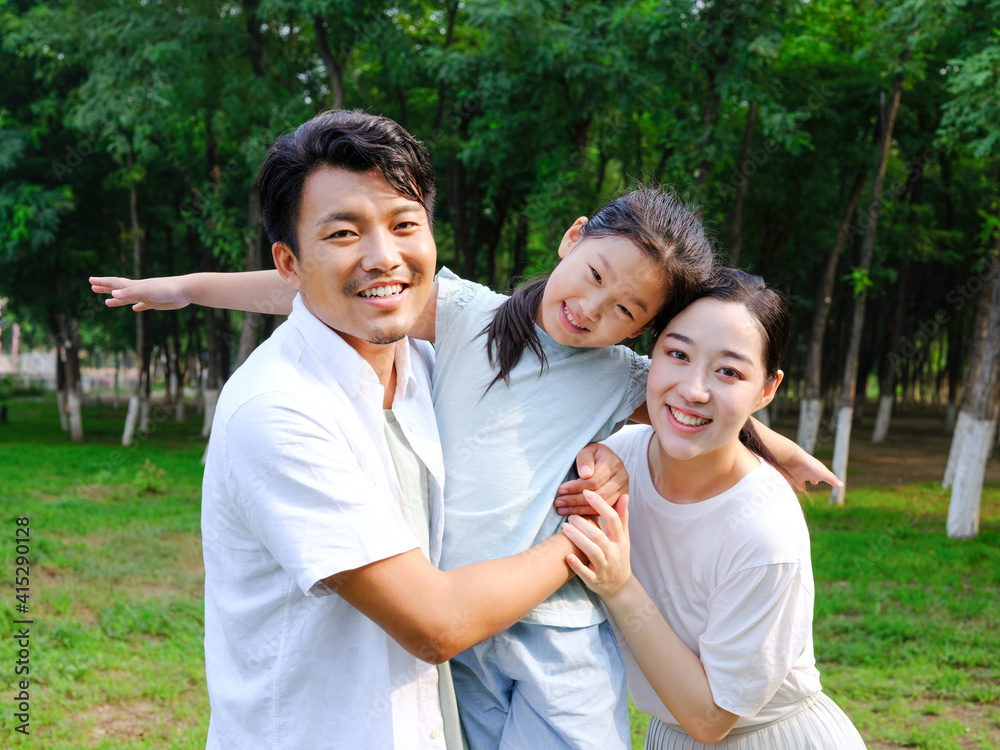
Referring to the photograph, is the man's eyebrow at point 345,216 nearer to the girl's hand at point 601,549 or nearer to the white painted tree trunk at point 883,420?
the girl's hand at point 601,549

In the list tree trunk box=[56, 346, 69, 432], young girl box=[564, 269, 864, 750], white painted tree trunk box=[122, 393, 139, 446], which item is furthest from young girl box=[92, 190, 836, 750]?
tree trunk box=[56, 346, 69, 432]

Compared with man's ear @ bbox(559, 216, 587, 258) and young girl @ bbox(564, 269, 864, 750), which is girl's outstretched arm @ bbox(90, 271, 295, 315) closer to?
man's ear @ bbox(559, 216, 587, 258)

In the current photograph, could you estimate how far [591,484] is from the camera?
6.90 ft

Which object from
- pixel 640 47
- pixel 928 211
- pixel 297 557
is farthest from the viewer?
pixel 928 211

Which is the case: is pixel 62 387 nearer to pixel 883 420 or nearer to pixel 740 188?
pixel 740 188

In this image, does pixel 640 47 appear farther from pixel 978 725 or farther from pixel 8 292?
pixel 8 292

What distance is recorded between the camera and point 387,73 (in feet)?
54.6

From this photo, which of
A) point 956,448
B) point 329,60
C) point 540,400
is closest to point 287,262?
point 540,400

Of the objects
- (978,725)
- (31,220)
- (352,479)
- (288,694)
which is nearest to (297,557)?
(352,479)

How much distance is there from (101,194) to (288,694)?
71.8 feet

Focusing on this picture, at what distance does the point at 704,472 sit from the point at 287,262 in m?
1.25

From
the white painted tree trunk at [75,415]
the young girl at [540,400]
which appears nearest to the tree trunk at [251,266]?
the white painted tree trunk at [75,415]

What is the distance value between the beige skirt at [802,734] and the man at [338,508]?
2.77ft

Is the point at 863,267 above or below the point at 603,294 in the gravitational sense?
below
